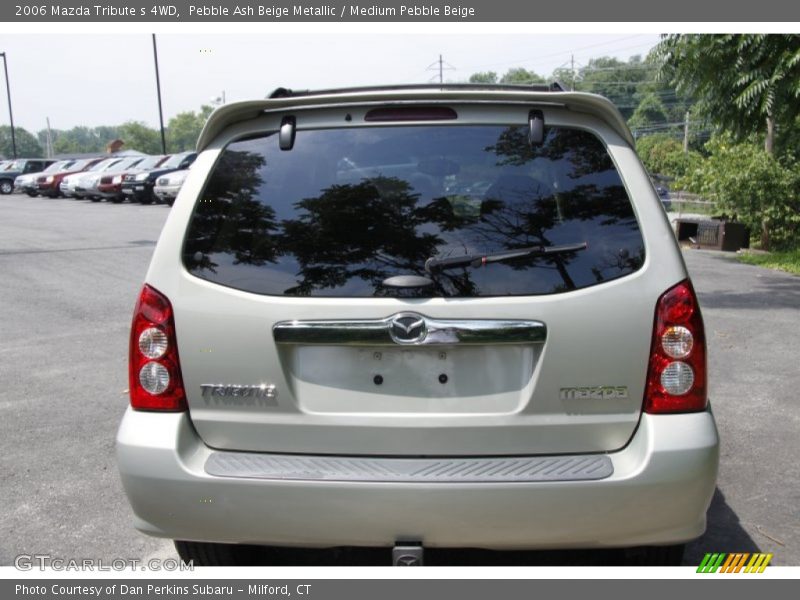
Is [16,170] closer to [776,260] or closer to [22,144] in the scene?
[776,260]

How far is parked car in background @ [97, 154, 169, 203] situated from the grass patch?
23.3 metres

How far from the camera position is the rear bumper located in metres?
2.65

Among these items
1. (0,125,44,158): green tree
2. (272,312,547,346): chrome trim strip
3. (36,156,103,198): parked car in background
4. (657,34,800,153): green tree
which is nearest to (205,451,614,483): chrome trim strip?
(272,312,547,346): chrome trim strip

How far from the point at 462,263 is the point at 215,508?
116 cm

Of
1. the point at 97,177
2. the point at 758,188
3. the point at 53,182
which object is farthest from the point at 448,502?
the point at 53,182

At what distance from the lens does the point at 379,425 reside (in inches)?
108

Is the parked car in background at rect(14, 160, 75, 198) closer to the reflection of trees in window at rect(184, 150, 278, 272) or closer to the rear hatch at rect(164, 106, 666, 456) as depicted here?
the reflection of trees in window at rect(184, 150, 278, 272)

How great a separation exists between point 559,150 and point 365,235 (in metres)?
0.75

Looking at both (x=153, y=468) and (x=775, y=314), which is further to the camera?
(x=775, y=314)

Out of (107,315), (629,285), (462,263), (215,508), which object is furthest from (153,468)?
(107,315)

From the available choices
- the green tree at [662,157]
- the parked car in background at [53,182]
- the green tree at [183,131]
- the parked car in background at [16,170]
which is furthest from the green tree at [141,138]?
the parked car in background at [53,182]

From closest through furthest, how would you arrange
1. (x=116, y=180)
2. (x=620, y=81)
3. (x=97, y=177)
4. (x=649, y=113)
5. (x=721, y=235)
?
1. (x=721, y=235)
2. (x=116, y=180)
3. (x=97, y=177)
4. (x=649, y=113)
5. (x=620, y=81)

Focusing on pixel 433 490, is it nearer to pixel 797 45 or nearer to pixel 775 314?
pixel 775 314

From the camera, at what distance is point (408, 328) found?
105 inches
